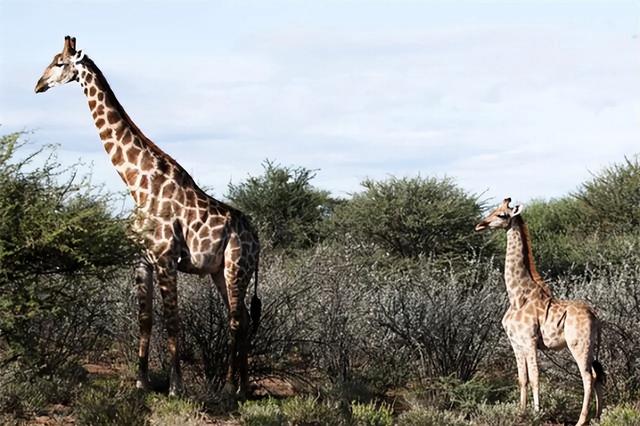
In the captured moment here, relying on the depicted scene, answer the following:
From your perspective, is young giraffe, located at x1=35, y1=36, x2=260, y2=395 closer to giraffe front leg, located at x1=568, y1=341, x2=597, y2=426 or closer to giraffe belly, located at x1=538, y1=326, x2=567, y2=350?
giraffe belly, located at x1=538, y1=326, x2=567, y2=350

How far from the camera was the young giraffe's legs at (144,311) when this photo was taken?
11.6 m

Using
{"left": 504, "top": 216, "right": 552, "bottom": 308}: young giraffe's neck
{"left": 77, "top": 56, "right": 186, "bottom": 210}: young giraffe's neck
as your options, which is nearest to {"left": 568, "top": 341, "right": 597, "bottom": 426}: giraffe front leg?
{"left": 504, "top": 216, "right": 552, "bottom": 308}: young giraffe's neck

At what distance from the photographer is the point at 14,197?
890 cm

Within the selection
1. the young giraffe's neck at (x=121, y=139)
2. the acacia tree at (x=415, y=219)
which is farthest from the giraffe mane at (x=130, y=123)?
the acacia tree at (x=415, y=219)

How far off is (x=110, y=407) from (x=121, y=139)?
320cm

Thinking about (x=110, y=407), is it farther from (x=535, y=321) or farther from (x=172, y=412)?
(x=535, y=321)

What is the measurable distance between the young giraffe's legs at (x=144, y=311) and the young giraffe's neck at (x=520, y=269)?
3.95 m

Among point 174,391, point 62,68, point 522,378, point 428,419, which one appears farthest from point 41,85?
point 522,378

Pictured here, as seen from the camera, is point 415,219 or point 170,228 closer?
point 170,228

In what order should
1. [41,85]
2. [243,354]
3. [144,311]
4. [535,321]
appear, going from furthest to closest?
[41,85] < [243,354] < [144,311] < [535,321]

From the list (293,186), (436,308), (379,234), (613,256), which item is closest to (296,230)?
(293,186)

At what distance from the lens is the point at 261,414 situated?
10648 millimetres

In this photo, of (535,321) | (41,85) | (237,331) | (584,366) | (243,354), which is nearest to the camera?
(584,366)

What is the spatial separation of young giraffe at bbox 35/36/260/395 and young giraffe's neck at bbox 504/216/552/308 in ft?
9.30
